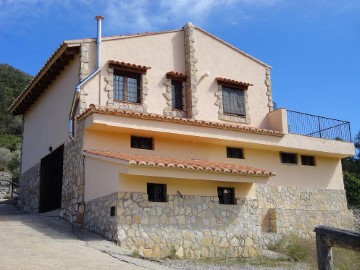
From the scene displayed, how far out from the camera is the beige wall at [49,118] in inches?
655

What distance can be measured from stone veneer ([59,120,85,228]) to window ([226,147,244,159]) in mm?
5776

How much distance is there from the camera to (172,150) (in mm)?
15906

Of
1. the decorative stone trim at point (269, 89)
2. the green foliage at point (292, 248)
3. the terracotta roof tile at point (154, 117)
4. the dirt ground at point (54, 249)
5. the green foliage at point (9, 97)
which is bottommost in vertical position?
the green foliage at point (292, 248)

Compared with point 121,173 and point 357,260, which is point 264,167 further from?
point 357,260

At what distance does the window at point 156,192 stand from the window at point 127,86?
421 cm

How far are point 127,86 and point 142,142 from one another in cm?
235

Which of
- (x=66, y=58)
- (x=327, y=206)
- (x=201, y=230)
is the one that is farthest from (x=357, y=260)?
(x=66, y=58)

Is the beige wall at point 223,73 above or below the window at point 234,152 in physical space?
above

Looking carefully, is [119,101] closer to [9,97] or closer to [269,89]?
[269,89]

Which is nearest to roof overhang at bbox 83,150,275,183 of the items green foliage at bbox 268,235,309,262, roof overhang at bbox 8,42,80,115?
green foliage at bbox 268,235,309,262

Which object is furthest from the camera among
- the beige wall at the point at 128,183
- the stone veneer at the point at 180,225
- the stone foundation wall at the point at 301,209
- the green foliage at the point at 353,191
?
the green foliage at the point at 353,191

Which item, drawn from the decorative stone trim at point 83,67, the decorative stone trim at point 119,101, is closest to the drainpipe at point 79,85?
the decorative stone trim at point 83,67

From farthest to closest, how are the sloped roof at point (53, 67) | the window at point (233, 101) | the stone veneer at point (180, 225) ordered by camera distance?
the window at point (233, 101) < the sloped roof at point (53, 67) < the stone veneer at point (180, 225)

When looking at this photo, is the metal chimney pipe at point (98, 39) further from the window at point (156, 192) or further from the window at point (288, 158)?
the window at point (288, 158)
